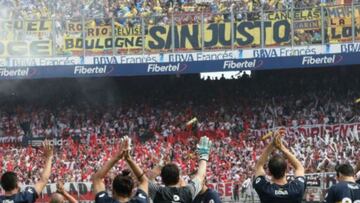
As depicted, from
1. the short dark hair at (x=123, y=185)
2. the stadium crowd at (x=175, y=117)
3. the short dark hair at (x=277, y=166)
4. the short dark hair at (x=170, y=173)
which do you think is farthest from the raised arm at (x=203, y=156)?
the stadium crowd at (x=175, y=117)

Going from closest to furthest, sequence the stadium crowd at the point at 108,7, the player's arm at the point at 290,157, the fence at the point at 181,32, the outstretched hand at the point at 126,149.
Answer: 1. the outstretched hand at the point at 126,149
2. the player's arm at the point at 290,157
3. the fence at the point at 181,32
4. the stadium crowd at the point at 108,7

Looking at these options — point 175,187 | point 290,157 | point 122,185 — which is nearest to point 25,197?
point 122,185

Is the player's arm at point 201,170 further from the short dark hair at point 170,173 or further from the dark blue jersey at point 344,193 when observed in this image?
the dark blue jersey at point 344,193

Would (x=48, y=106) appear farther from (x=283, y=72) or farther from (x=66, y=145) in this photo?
(x=283, y=72)

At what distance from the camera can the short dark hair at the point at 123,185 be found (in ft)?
23.9

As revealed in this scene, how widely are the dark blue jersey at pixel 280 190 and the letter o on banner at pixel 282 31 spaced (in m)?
20.0

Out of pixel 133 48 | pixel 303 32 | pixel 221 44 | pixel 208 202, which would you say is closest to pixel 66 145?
pixel 133 48

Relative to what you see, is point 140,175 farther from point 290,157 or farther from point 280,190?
point 290,157

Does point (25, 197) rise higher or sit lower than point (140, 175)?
lower

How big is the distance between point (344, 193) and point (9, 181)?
10.9 feet

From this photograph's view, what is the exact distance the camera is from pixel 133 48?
96.8 feet

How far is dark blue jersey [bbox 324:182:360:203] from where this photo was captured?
29.3 feet

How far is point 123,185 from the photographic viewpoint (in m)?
7.30

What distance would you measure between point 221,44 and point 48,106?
805cm
